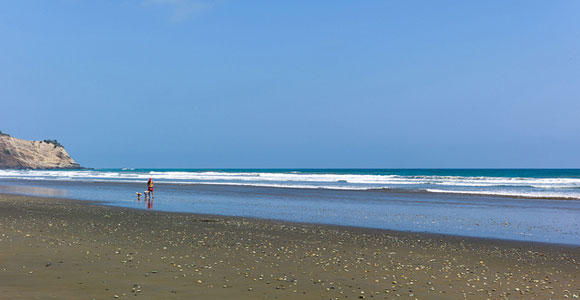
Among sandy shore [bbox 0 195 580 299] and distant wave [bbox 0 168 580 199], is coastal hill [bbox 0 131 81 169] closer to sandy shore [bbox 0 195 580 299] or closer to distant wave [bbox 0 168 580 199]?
distant wave [bbox 0 168 580 199]

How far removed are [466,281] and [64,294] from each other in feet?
20.5

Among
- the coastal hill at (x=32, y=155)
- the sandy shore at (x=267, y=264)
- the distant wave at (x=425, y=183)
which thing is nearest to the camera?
the sandy shore at (x=267, y=264)

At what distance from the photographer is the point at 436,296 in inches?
268

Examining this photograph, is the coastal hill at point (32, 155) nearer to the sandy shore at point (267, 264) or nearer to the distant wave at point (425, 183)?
the distant wave at point (425, 183)

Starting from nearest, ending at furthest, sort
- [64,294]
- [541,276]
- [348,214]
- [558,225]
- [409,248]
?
[64,294] → [541,276] → [409,248] → [558,225] → [348,214]

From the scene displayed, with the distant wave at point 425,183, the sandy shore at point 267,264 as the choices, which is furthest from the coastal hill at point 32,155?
the sandy shore at point 267,264

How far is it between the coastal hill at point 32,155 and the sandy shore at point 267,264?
145m

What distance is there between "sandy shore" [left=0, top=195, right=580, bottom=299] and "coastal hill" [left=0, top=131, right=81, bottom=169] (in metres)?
145

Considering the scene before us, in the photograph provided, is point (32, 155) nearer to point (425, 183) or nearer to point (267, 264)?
point (425, 183)

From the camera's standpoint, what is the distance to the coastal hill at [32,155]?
139 meters

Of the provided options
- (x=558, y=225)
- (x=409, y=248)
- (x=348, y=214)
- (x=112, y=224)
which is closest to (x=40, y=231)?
(x=112, y=224)

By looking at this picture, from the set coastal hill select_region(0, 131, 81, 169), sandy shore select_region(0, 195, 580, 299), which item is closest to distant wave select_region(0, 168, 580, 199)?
sandy shore select_region(0, 195, 580, 299)

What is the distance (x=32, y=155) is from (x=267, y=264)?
158677 mm

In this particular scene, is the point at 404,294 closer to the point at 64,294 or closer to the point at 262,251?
the point at 262,251
